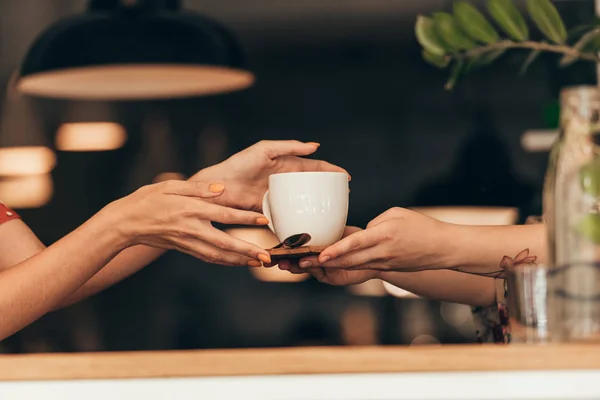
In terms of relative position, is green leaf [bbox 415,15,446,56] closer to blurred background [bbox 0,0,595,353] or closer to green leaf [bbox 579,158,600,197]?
green leaf [bbox 579,158,600,197]

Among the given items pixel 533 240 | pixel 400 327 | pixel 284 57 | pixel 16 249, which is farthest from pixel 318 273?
pixel 284 57

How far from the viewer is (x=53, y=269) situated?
1.13 metres

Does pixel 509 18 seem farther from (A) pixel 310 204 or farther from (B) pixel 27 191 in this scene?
(B) pixel 27 191

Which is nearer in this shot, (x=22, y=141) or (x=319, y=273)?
(x=319, y=273)

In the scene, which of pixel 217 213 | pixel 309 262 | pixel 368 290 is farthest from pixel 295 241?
pixel 368 290

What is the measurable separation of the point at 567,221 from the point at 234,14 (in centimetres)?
202

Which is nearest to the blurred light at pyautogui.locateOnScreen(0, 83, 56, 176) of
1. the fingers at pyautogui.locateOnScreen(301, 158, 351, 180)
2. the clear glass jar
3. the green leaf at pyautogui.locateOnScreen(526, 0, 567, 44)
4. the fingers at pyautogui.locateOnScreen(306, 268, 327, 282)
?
the fingers at pyautogui.locateOnScreen(301, 158, 351, 180)

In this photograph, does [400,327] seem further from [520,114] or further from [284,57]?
[284,57]

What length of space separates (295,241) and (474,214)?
1.44 metres

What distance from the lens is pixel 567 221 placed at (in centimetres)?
78

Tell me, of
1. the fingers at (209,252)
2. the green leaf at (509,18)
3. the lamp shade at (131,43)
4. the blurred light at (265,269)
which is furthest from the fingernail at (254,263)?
the blurred light at (265,269)

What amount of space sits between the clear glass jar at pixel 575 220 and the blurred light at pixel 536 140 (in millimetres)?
1784

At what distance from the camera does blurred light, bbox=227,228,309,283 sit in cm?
258

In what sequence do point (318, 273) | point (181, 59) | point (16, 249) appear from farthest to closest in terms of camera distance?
point (181, 59) < point (16, 249) < point (318, 273)
